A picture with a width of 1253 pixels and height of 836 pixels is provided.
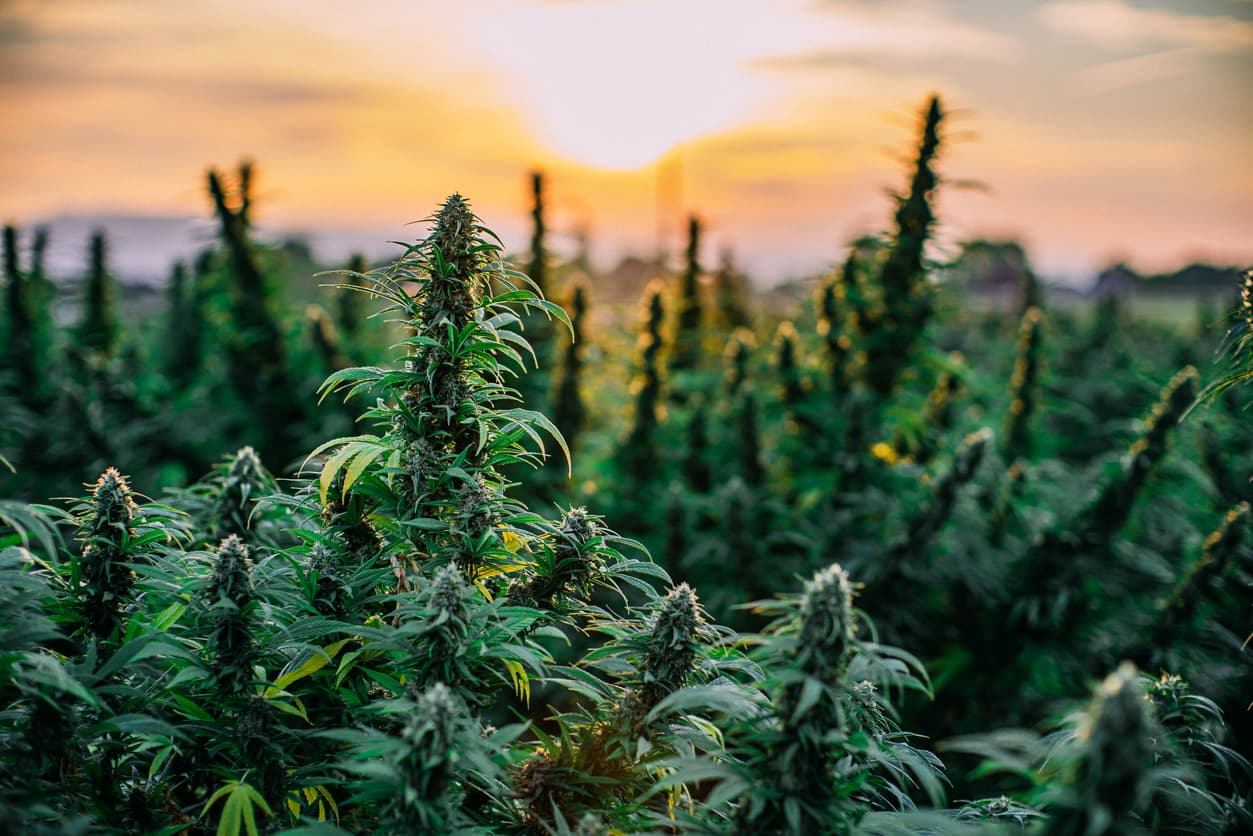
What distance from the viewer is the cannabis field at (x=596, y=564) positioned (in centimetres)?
165

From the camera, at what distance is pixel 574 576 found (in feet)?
6.73

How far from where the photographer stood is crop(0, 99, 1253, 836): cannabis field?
165 cm

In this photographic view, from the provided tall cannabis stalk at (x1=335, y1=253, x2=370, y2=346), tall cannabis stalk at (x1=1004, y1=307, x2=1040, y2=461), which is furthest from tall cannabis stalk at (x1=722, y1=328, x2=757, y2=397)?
tall cannabis stalk at (x1=335, y1=253, x2=370, y2=346)

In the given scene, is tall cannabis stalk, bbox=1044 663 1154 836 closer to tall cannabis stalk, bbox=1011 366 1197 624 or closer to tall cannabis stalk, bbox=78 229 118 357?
tall cannabis stalk, bbox=1011 366 1197 624

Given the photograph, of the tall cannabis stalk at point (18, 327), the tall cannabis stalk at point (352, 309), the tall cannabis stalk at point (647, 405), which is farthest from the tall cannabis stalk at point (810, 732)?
the tall cannabis stalk at point (18, 327)

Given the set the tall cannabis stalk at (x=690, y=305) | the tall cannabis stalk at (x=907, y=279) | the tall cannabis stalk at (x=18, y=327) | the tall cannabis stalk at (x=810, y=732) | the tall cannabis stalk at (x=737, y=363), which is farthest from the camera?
the tall cannabis stalk at (x=690, y=305)

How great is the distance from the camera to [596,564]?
2.07m

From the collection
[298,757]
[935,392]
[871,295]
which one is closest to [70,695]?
[298,757]

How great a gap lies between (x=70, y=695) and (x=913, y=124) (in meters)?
5.77

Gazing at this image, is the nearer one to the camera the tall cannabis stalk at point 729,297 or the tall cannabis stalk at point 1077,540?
the tall cannabis stalk at point 1077,540

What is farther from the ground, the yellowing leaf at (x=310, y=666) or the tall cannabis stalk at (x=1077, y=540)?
the yellowing leaf at (x=310, y=666)

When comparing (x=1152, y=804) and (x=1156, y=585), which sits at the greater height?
(x=1152, y=804)

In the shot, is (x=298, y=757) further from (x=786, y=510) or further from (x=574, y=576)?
(x=786, y=510)

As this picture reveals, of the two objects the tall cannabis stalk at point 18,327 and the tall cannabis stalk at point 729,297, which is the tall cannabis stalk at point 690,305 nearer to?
the tall cannabis stalk at point 729,297
